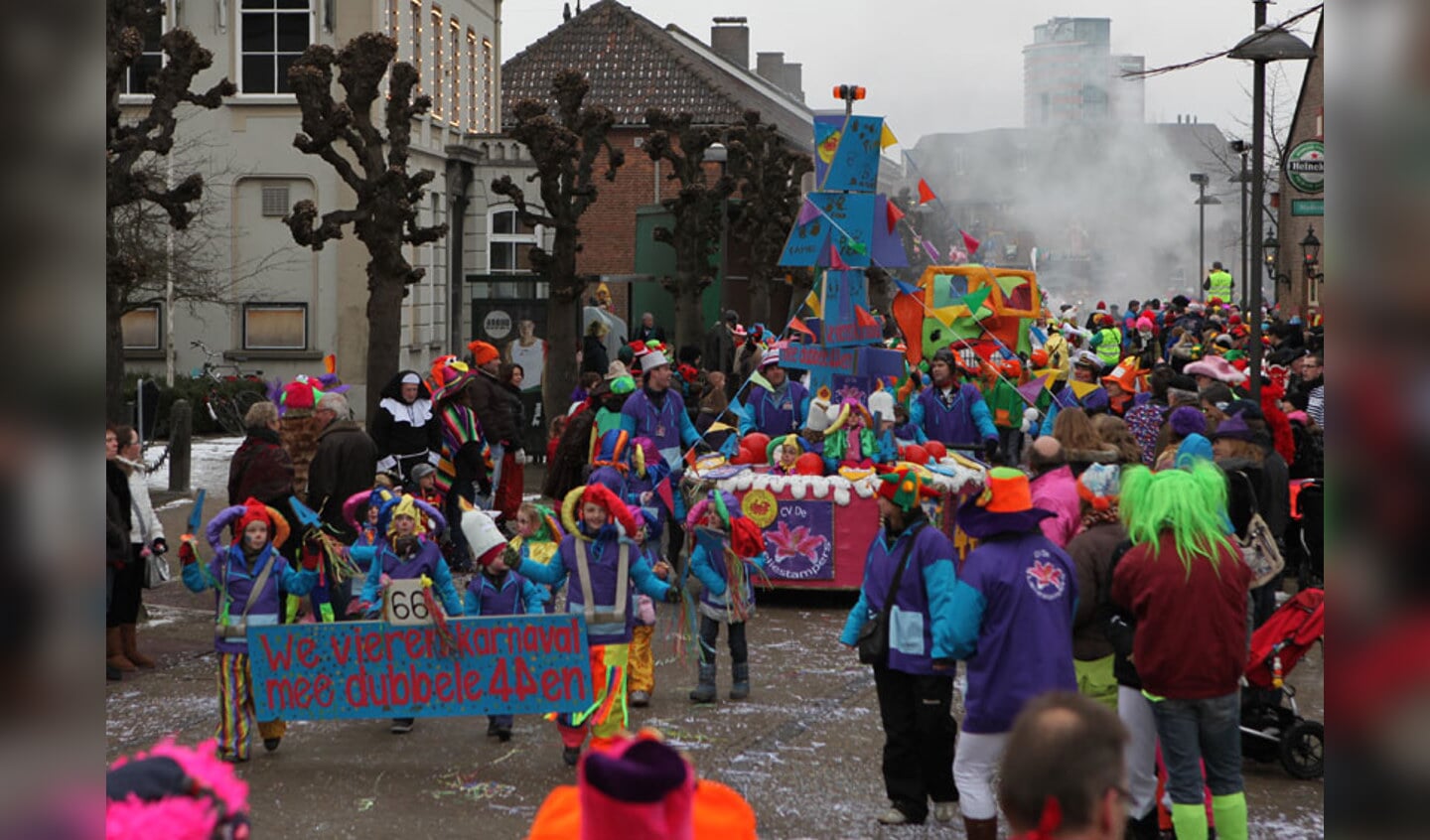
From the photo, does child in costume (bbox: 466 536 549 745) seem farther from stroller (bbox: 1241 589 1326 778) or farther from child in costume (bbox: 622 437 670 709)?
stroller (bbox: 1241 589 1326 778)

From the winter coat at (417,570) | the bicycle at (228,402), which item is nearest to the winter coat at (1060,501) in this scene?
the winter coat at (417,570)

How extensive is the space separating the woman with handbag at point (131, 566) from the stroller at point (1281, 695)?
6.46 metres

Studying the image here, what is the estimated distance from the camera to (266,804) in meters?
8.09

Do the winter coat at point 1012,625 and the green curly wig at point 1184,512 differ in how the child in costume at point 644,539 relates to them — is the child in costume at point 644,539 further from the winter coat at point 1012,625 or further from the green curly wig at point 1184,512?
the green curly wig at point 1184,512

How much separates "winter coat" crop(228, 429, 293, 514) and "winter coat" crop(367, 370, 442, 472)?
251 cm

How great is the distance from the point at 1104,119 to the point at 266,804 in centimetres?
8862

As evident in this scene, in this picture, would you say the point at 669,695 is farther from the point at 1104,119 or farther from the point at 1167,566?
the point at 1104,119

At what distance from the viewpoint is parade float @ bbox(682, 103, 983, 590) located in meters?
13.7

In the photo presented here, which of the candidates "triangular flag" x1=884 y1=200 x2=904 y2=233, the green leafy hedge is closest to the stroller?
"triangular flag" x1=884 y1=200 x2=904 y2=233

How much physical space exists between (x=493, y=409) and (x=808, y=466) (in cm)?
339

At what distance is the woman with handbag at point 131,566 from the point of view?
10883 mm
